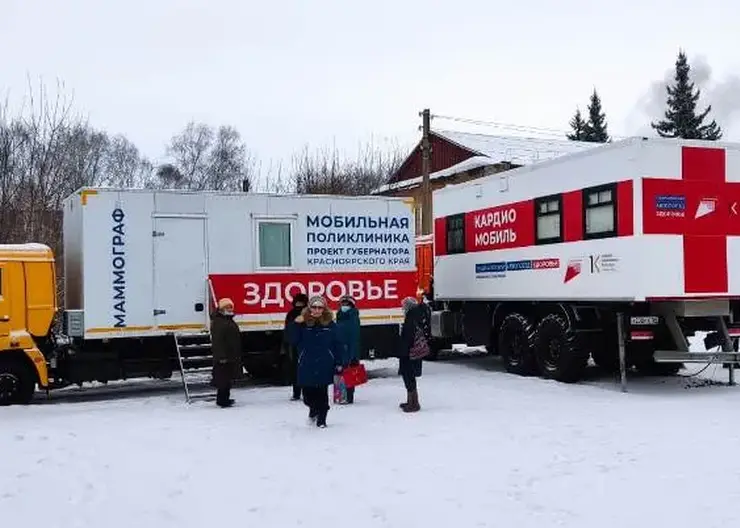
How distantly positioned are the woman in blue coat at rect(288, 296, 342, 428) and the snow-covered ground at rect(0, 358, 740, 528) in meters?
0.32

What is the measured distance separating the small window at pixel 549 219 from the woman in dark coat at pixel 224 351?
549 centimetres

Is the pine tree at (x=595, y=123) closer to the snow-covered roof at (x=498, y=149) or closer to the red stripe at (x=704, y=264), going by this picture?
the snow-covered roof at (x=498, y=149)

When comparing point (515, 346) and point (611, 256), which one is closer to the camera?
point (611, 256)

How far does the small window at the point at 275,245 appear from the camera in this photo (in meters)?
13.5

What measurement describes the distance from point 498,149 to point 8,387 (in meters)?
33.1

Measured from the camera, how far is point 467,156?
41.2 m

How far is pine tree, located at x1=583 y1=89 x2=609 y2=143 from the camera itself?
5291cm

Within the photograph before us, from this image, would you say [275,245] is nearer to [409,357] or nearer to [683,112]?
[409,357]

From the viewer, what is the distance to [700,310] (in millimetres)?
12148

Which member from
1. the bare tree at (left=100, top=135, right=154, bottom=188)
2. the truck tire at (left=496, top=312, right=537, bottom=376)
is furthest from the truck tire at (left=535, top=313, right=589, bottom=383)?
the bare tree at (left=100, top=135, right=154, bottom=188)

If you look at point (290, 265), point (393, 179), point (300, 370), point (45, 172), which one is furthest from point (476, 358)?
point (393, 179)

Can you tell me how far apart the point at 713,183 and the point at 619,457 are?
581 cm

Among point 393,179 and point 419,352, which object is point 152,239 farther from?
point 393,179

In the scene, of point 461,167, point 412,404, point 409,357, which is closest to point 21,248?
point 409,357
